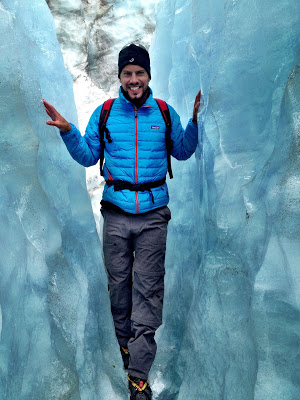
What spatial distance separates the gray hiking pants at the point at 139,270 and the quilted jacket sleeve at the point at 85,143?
0.95 ft

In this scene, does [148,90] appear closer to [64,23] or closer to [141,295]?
[141,295]

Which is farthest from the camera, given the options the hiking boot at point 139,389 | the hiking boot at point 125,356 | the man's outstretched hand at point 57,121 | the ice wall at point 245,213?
the hiking boot at point 125,356

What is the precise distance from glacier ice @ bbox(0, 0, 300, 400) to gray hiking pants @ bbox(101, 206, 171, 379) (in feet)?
0.85

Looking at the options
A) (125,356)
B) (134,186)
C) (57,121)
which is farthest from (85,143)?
(125,356)

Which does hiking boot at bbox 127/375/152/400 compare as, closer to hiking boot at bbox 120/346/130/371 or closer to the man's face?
hiking boot at bbox 120/346/130/371

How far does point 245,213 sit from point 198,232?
529 millimetres

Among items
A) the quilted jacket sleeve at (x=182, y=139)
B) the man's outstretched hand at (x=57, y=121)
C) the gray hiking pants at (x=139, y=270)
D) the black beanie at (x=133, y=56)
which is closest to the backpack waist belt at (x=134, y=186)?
the gray hiking pants at (x=139, y=270)

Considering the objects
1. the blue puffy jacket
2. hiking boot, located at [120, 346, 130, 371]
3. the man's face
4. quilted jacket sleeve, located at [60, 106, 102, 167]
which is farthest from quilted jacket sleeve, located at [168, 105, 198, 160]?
hiking boot, located at [120, 346, 130, 371]

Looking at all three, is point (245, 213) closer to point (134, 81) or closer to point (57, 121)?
point (134, 81)

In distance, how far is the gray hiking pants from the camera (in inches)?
79.7

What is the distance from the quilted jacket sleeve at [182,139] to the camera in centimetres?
215

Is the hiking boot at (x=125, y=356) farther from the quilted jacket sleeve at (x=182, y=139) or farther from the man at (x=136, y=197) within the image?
the quilted jacket sleeve at (x=182, y=139)

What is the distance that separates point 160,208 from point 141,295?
45cm

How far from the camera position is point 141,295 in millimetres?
2086
